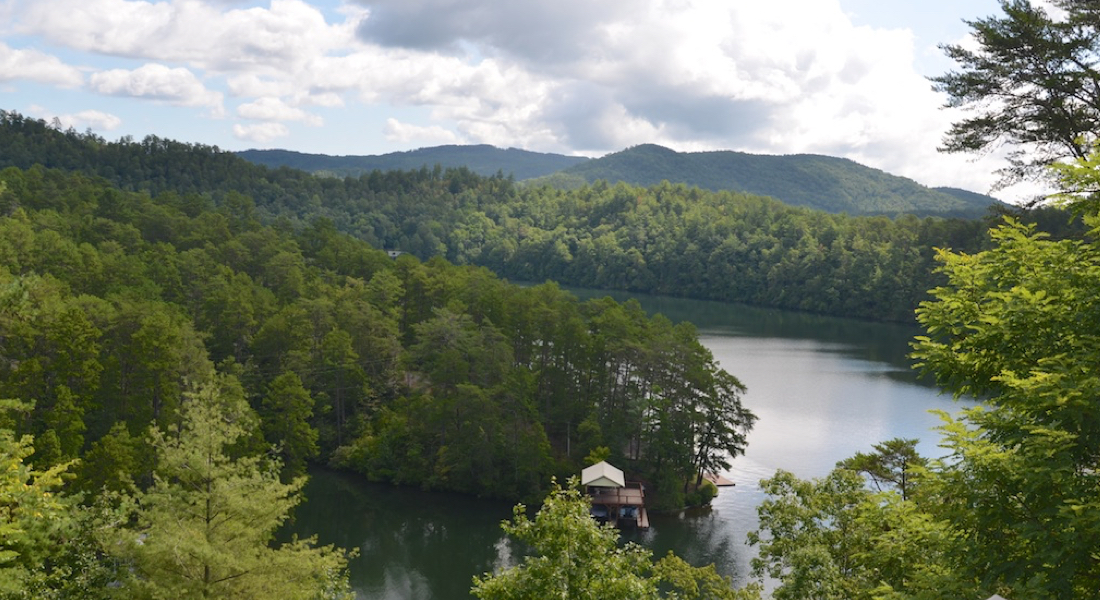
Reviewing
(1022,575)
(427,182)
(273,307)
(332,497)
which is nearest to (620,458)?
(332,497)

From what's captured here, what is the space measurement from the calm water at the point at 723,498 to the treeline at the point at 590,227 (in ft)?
81.5

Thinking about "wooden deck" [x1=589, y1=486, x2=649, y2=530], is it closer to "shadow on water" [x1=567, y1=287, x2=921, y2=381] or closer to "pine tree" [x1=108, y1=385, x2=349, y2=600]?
"pine tree" [x1=108, y1=385, x2=349, y2=600]

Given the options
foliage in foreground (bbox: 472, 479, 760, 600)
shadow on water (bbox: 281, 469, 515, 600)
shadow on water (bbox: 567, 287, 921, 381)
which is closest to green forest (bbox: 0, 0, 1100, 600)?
foliage in foreground (bbox: 472, 479, 760, 600)

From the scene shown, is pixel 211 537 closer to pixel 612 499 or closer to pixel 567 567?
pixel 567 567

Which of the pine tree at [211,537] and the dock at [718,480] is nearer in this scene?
the pine tree at [211,537]

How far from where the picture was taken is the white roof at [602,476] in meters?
31.5

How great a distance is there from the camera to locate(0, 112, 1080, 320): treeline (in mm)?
90062

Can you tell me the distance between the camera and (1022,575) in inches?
295

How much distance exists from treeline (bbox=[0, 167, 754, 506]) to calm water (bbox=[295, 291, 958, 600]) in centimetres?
159

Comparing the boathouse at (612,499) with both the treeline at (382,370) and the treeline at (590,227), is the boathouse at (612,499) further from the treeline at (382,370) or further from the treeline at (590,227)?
the treeline at (590,227)

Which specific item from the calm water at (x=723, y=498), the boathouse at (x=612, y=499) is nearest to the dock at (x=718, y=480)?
the calm water at (x=723, y=498)

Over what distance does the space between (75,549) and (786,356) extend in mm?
55481

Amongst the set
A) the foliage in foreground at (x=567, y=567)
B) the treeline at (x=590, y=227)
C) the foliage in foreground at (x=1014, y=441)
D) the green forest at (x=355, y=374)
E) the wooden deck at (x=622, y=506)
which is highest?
the treeline at (x=590, y=227)

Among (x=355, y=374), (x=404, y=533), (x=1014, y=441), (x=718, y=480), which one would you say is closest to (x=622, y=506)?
(x=718, y=480)
